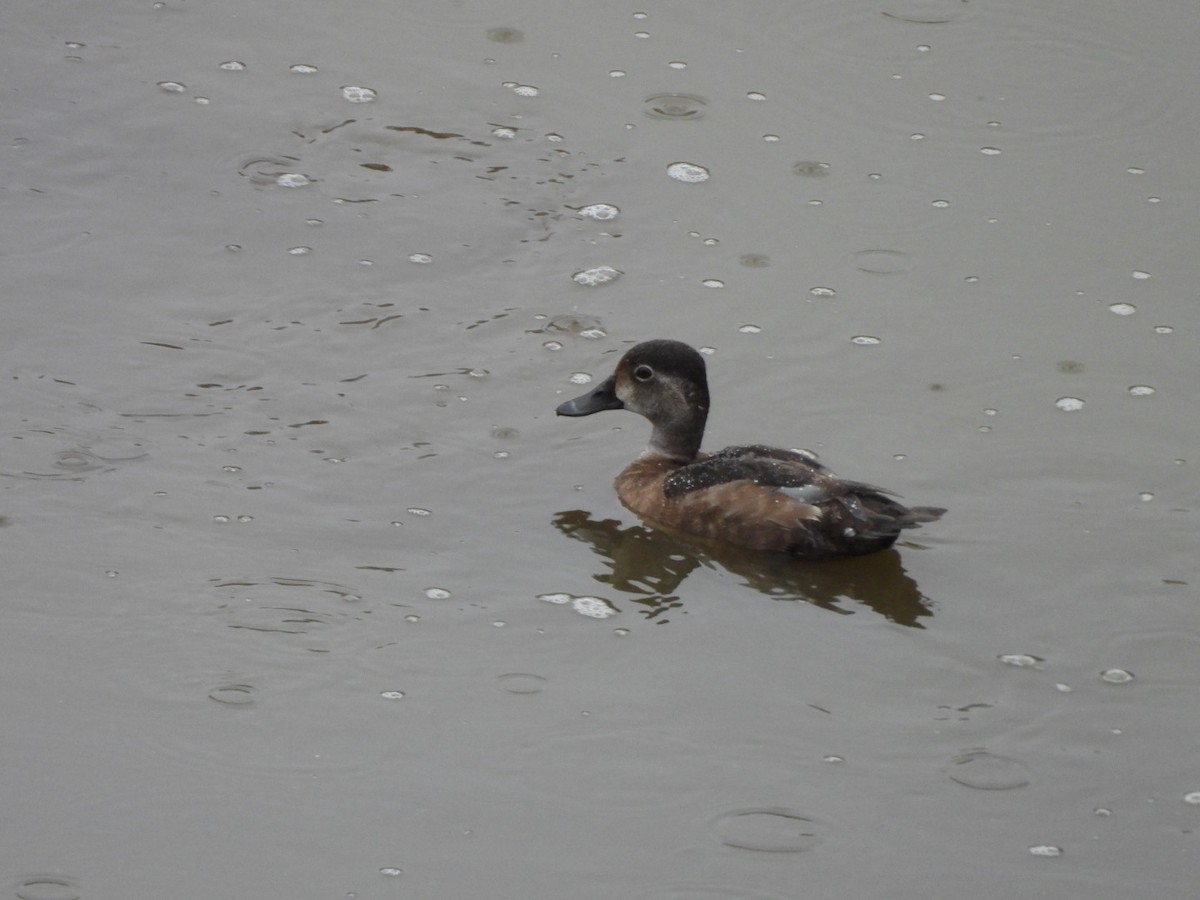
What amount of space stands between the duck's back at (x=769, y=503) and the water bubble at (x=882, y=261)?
6.40 ft

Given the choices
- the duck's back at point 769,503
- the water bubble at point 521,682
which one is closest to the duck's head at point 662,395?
the duck's back at point 769,503

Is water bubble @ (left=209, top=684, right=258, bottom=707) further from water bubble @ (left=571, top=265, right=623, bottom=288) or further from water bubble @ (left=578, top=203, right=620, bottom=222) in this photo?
water bubble @ (left=578, top=203, right=620, bottom=222)

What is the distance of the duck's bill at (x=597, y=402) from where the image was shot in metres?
7.25

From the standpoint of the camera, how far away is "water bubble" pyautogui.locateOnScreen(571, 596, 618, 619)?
6.17 m

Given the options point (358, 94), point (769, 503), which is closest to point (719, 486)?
point (769, 503)

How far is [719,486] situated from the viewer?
679cm

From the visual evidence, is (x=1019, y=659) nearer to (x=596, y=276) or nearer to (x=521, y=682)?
(x=521, y=682)

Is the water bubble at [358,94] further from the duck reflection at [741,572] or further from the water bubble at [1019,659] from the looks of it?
the water bubble at [1019,659]

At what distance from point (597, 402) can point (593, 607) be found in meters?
1.34

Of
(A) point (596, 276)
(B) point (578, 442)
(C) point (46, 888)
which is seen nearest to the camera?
(C) point (46, 888)

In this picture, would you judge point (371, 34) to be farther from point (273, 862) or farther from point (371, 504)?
point (273, 862)

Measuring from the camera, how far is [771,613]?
6.25 metres

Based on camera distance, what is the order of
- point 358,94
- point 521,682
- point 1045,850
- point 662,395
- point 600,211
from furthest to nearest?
point 358,94
point 600,211
point 662,395
point 521,682
point 1045,850

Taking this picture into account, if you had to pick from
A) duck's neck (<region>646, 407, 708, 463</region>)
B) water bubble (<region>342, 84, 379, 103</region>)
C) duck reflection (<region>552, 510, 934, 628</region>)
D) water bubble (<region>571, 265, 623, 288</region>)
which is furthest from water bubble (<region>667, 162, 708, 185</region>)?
duck reflection (<region>552, 510, 934, 628</region>)
